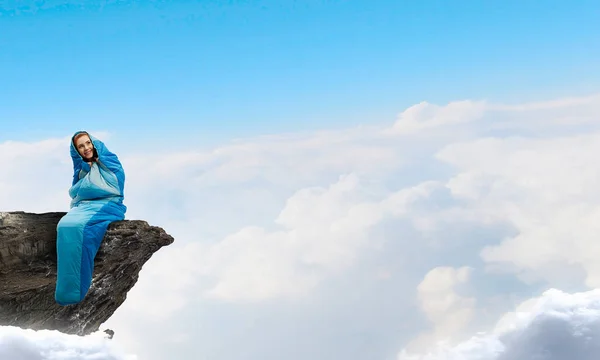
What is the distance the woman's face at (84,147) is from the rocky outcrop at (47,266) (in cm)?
114

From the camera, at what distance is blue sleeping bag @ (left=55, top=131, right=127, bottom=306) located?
11.1 meters

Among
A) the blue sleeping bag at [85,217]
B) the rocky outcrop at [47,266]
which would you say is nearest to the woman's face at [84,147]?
the blue sleeping bag at [85,217]

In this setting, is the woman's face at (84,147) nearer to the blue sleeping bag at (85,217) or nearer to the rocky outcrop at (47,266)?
the blue sleeping bag at (85,217)

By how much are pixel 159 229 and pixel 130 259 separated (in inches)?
28.5

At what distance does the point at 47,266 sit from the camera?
11.6m

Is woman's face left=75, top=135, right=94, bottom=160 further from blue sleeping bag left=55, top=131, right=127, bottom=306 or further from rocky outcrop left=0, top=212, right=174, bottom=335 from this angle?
rocky outcrop left=0, top=212, right=174, bottom=335

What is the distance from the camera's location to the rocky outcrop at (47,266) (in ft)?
36.8

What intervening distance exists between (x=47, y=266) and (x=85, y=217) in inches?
44.5

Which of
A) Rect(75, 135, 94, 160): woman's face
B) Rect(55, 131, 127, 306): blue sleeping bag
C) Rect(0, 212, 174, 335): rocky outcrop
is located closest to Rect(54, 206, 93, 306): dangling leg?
Rect(55, 131, 127, 306): blue sleeping bag

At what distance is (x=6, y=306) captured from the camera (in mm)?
11133

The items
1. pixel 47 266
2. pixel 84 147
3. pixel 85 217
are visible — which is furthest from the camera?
pixel 84 147

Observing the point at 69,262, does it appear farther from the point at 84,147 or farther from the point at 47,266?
the point at 84,147

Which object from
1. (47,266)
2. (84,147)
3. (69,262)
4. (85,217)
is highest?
(84,147)

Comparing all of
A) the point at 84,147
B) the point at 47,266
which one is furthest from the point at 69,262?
the point at 84,147
